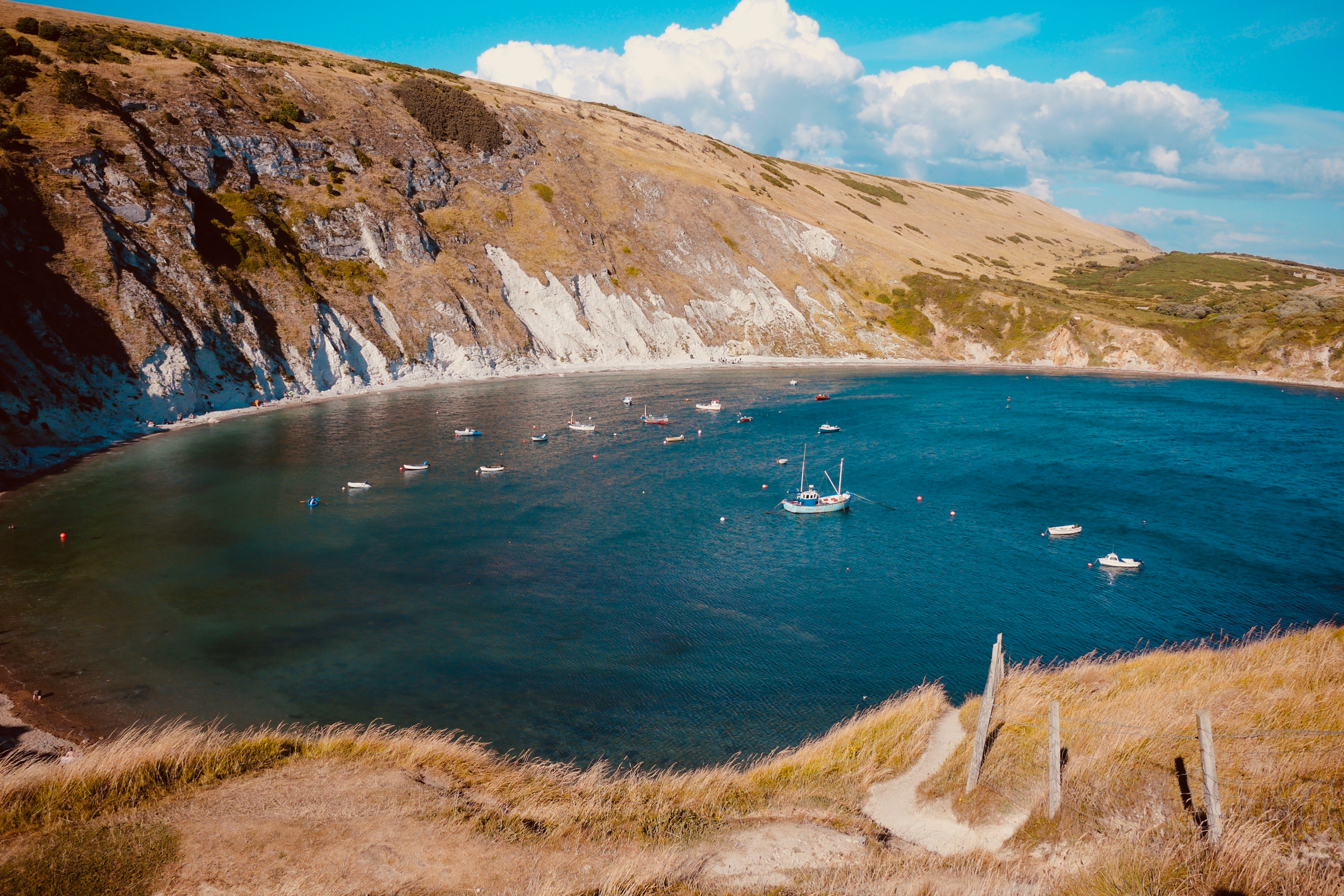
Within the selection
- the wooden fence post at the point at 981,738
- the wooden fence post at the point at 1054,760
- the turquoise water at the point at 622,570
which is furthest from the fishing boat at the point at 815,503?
the wooden fence post at the point at 1054,760

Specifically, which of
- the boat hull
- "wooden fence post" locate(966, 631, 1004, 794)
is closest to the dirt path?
"wooden fence post" locate(966, 631, 1004, 794)

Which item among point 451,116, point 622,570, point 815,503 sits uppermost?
point 451,116

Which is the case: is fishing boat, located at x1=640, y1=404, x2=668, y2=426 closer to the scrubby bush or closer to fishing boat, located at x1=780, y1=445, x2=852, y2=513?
fishing boat, located at x1=780, y1=445, x2=852, y2=513

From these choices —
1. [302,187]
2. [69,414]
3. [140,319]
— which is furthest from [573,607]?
[302,187]

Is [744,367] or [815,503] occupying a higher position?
[744,367]

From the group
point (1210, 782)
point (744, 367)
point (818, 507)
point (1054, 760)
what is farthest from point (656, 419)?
point (1210, 782)

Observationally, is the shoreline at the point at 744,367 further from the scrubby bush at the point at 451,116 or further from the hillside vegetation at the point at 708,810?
the hillside vegetation at the point at 708,810

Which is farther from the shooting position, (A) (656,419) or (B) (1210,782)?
(A) (656,419)

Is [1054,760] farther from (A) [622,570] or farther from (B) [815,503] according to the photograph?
(B) [815,503]
